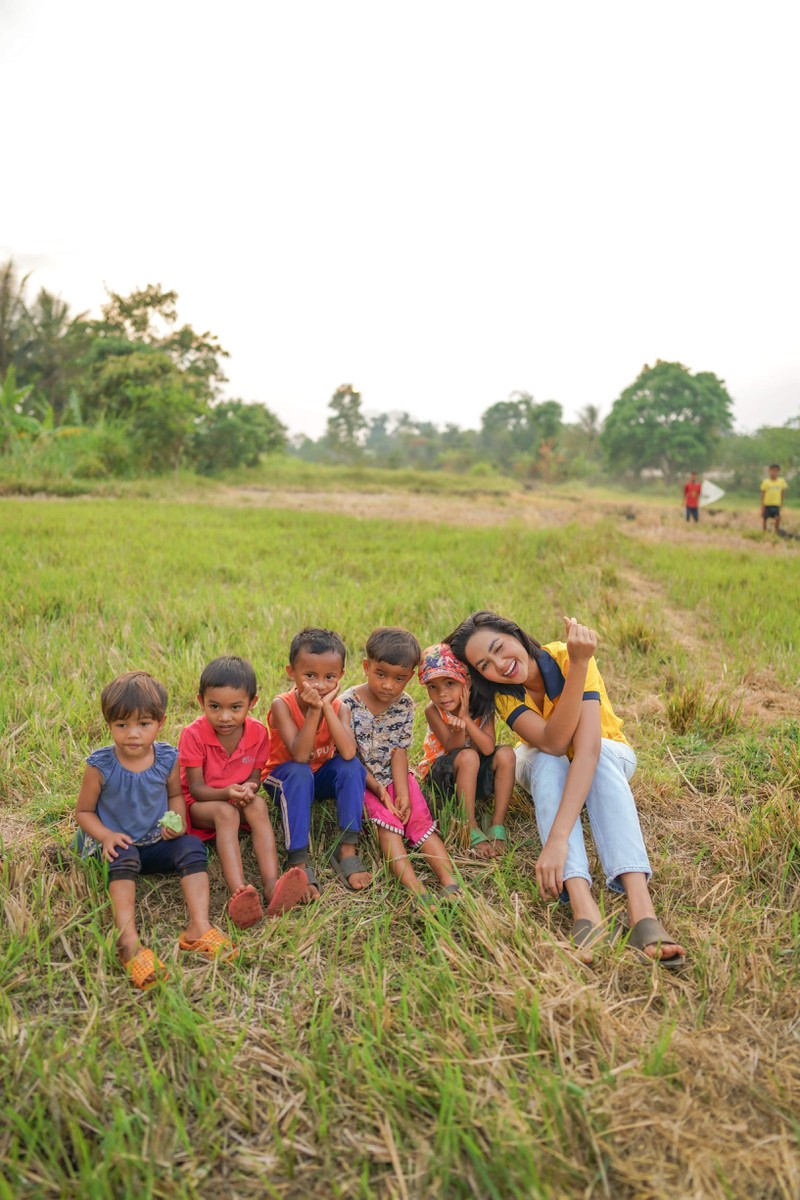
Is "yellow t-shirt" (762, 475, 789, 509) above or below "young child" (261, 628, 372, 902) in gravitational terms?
above

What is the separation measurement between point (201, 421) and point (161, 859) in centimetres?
2203

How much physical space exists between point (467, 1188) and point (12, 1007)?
112 centimetres

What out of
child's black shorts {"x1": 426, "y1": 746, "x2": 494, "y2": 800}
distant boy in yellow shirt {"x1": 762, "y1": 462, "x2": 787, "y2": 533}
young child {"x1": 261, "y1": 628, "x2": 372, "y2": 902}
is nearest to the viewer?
young child {"x1": 261, "y1": 628, "x2": 372, "y2": 902}

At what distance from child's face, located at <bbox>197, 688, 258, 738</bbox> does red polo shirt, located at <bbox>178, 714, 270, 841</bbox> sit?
0.08m

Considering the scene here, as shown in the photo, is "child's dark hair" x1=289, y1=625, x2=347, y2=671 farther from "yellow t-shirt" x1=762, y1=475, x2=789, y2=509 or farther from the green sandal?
"yellow t-shirt" x1=762, y1=475, x2=789, y2=509

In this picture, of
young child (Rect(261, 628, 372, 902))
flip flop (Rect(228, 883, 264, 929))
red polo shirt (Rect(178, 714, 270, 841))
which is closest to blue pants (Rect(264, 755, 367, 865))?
young child (Rect(261, 628, 372, 902))

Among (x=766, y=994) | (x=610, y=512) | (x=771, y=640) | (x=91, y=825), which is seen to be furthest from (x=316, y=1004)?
(x=610, y=512)

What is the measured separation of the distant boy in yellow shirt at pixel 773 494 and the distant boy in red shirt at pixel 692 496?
5.43 feet

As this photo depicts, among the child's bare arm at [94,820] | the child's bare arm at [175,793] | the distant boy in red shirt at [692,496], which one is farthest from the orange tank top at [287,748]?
the distant boy in red shirt at [692,496]

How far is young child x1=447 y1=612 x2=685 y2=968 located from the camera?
7.17 ft

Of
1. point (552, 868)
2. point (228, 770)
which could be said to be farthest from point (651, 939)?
point (228, 770)

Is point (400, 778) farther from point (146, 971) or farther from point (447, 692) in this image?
point (146, 971)

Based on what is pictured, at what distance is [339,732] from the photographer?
254 centimetres

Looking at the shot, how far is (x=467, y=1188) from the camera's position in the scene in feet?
4.57
